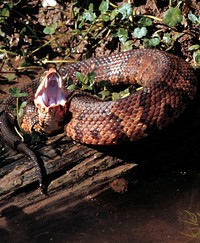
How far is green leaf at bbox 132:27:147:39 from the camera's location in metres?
5.64

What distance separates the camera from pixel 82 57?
6340mm

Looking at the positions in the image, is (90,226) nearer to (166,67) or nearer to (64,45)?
(166,67)

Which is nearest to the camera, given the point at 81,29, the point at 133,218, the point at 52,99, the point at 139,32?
the point at 133,218

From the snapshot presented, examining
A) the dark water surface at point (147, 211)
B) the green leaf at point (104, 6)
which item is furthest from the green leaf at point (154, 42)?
the dark water surface at point (147, 211)

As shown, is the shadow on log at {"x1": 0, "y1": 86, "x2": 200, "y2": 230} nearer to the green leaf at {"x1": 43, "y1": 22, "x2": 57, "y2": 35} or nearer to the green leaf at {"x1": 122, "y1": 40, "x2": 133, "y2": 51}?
the green leaf at {"x1": 122, "y1": 40, "x2": 133, "y2": 51}

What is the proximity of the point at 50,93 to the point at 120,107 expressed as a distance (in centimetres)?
71

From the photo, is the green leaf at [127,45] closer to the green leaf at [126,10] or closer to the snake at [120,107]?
the green leaf at [126,10]

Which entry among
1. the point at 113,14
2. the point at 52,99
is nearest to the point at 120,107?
the point at 52,99

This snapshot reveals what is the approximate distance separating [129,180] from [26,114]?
1309 mm

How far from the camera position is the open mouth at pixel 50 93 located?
15.7ft

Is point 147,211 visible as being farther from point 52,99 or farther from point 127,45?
point 127,45

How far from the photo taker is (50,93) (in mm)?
4852

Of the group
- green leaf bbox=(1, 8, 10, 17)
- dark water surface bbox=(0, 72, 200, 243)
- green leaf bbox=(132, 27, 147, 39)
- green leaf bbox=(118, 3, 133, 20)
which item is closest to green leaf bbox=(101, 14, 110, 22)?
green leaf bbox=(118, 3, 133, 20)

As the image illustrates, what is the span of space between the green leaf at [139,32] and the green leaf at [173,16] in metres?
0.30
